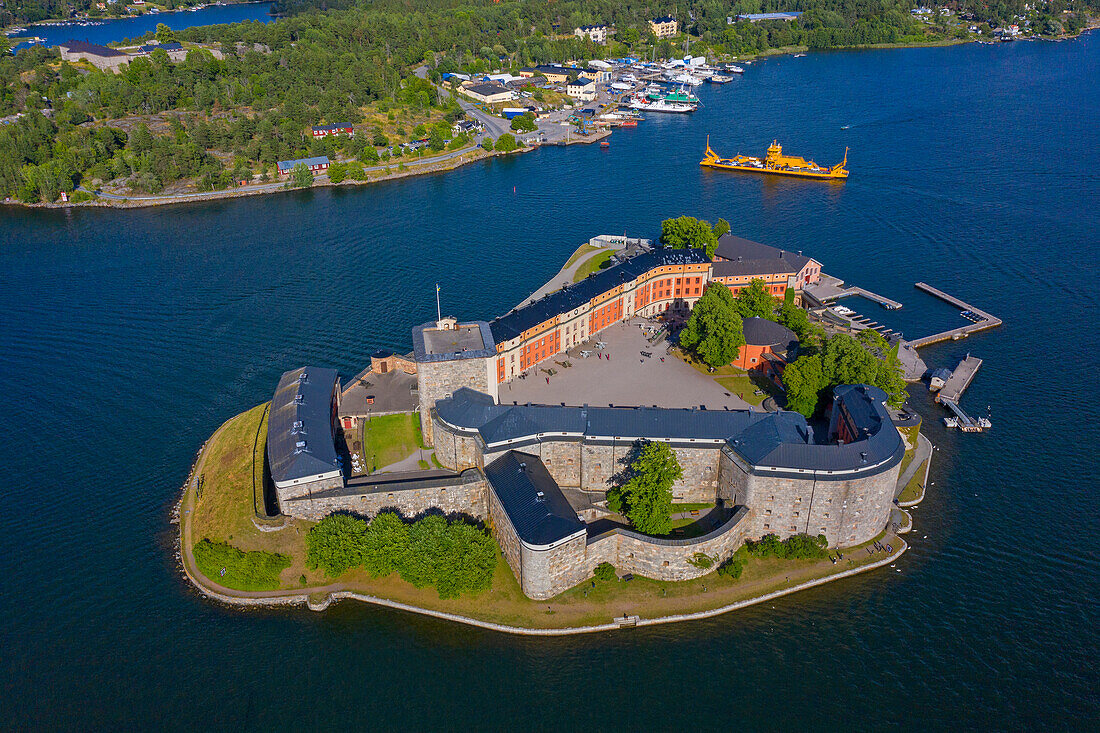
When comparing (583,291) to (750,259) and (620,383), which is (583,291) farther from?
(750,259)

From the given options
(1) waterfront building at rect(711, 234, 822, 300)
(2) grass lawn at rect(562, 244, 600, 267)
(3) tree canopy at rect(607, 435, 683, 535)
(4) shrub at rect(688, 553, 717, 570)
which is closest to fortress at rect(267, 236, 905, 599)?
(4) shrub at rect(688, 553, 717, 570)

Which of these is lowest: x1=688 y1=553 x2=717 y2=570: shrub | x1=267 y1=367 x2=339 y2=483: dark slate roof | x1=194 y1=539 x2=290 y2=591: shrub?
x1=194 y1=539 x2=290 y2=591: shrub

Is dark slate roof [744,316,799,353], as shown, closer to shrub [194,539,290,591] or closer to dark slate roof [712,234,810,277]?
dark slate roof [712,234,810,277]

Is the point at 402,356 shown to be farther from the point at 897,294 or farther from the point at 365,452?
the point at 897,294

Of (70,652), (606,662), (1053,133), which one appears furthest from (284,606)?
(1053,133)

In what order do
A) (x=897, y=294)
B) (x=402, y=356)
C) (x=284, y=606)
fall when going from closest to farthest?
(x=284, y=606), (x=402, y=356), (x=897, y=294)

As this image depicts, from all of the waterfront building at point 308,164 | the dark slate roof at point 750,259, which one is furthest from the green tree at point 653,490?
the waterfront building at point 308,164
